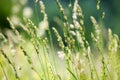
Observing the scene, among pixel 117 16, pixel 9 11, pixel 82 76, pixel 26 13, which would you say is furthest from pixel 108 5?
pixel 82 76

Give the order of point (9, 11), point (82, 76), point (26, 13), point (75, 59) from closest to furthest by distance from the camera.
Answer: point (75, 59), point (82, 76), point (26, 13), point (9, 11)

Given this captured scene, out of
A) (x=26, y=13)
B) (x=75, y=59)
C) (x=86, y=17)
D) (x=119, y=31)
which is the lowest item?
(x=75, y=59)

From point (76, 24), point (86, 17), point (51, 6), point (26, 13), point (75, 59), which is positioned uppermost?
point (51, 6)

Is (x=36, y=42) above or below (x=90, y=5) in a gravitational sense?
below

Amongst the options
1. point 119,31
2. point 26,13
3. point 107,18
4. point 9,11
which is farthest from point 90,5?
point 26,13

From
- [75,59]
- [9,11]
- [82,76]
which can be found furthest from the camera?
[9,11]

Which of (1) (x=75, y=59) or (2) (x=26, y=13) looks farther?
(2) (x=26, y=13)

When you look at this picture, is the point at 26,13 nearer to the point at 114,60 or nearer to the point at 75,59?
the point at 114,60

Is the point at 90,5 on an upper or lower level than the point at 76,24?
upper

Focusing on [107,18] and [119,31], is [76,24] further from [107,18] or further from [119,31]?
[107,18]
